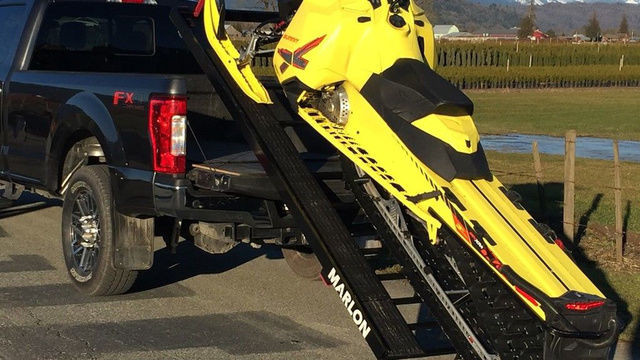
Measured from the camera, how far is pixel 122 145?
23.3 ft

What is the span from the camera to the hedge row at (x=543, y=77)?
51.2 m

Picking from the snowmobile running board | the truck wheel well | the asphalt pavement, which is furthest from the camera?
the truck wheel well

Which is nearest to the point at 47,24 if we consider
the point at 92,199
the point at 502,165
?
the point at 92,199

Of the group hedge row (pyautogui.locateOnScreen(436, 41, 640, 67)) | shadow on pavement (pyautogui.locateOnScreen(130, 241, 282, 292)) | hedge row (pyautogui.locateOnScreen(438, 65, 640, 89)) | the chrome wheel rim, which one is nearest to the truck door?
the chrome wheel rim

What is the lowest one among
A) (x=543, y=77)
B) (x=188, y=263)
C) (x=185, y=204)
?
(x=543, y=77)

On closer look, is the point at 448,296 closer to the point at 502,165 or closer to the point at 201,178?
the point at 201,178

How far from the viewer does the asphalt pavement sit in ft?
21.5

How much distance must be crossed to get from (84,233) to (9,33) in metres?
2.50

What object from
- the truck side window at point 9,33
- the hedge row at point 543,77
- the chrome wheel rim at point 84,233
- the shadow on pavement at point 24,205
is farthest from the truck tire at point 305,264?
the hedge row at point 543,77

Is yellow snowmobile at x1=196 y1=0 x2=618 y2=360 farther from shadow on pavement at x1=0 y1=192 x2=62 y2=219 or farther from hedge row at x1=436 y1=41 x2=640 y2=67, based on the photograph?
hedge row at x1=436 y1=41 x2=640 y2=67

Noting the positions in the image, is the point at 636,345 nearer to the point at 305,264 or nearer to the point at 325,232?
the point at 325,232

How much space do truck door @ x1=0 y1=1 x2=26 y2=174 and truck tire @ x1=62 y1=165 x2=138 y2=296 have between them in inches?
52.8

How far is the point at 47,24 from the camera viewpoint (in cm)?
889

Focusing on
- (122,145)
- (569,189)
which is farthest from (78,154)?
(569,189)
